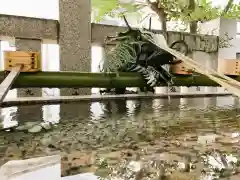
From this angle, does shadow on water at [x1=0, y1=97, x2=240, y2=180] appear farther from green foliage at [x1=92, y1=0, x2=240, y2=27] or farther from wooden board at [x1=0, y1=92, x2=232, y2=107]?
green foliage at [x1=92, y1=0, x2=240, y2=27]

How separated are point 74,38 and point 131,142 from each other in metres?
2.50

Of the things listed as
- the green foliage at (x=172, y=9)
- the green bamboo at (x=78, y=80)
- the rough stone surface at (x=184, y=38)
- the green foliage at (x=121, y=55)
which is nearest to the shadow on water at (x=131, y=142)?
the green bamboo at (x=78, y=80)

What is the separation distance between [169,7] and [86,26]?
1943 mm

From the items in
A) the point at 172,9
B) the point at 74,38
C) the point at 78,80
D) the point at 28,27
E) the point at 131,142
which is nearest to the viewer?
the point at 131,142

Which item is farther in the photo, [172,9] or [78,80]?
[172,9]

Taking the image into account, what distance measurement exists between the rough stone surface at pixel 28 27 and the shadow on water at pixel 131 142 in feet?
4.72

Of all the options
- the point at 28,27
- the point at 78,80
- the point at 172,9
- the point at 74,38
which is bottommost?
the point at 78,80

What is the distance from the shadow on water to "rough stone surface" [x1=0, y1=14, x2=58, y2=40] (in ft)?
4.72

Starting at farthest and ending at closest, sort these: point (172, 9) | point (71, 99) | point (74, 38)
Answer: point (172, 9), point (74, 38), point (71, 99)

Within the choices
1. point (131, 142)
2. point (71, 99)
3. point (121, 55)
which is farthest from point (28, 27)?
point (131, 142)

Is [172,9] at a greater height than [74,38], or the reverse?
[172,9]

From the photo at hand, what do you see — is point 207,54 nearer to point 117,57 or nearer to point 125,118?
point 117,57

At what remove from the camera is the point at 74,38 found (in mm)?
3559

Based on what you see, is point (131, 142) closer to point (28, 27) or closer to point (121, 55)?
point (121, 55)
